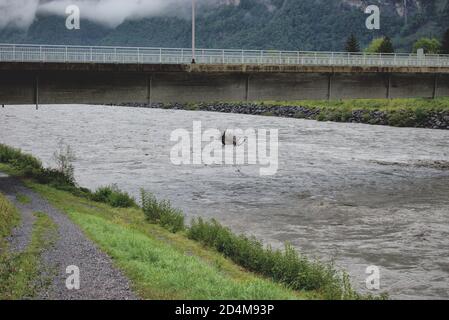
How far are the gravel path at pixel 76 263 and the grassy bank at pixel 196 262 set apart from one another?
45 cm

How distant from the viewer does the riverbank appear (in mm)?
89125

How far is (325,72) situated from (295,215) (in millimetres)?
18057

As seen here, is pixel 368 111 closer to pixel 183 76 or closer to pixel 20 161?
pixel 183 76

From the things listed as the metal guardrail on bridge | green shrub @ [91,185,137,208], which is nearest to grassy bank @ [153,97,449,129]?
the metal guardrail on bridge

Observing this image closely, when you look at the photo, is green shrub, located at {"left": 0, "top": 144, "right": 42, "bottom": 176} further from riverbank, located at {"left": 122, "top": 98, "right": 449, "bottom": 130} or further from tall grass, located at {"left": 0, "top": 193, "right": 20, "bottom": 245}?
riverbank, located at {"left": 122, "top": 98, "right": 449, "bottom": 130}

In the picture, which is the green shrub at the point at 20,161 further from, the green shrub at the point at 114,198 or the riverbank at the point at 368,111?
the riverbank at the point at 368,111

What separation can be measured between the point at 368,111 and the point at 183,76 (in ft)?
211

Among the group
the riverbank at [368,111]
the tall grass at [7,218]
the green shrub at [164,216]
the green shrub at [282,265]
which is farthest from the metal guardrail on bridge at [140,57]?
the riverbank at [368,111]

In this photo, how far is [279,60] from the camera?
4806 cm

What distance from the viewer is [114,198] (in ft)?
113

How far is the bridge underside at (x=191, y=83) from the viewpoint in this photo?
39.2m

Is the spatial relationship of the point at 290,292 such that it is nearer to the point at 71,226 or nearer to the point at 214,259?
the point at 214,259

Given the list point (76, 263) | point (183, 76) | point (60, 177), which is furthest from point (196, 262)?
point (183, 76)
